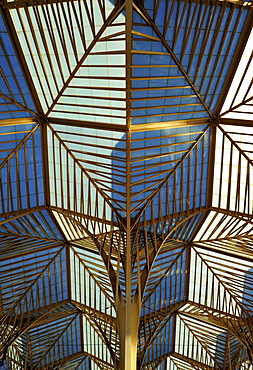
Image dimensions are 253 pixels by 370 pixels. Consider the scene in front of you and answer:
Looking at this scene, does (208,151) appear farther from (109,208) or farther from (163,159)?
(109,208)

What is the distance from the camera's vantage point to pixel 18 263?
35.0 meters

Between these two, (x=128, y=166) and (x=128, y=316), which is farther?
(x=128, y=316)

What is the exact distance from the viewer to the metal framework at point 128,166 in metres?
21.6

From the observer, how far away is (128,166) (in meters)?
25.4

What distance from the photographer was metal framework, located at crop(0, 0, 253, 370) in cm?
2159

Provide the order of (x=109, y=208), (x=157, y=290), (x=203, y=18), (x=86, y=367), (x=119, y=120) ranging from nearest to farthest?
1. (x=203, y=18)
2. (x=119, y=120)
3. (x=109, y=208)
4. (x=157, y=290)
5. (x=86, y=367)

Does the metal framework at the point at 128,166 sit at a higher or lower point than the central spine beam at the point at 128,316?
higher

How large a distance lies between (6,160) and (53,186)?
14.3 ft

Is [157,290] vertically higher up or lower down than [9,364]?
higher up

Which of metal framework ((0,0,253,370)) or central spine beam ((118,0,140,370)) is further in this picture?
central spine beam ((118,0,140,370))

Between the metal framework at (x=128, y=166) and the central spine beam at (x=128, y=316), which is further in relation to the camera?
the central spine beam at (x=128, y=316)

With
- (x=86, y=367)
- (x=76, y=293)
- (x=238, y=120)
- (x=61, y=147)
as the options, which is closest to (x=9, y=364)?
(x=86, y=367)

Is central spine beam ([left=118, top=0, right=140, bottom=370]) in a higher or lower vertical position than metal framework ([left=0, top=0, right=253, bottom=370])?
lower

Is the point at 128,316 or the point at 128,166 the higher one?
the point at 128,166
